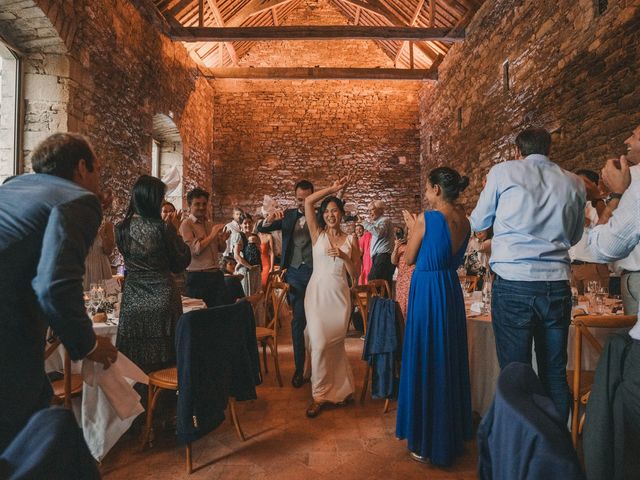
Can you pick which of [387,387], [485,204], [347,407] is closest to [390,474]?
[387,387]

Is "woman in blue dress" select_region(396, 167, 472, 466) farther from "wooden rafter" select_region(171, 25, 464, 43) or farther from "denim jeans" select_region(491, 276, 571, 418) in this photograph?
"wooden rafter" select_region(171, 25, 464, 43)

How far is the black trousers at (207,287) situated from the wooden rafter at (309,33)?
6.03 metres

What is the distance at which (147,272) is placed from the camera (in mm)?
2434

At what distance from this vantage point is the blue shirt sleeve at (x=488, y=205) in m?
1.94

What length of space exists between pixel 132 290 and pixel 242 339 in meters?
0.69

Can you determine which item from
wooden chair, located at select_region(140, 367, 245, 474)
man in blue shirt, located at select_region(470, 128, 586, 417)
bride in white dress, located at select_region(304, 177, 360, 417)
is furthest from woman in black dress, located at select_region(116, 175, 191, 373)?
man in blue shirt, located at select_region(470, 128, 586, 417)

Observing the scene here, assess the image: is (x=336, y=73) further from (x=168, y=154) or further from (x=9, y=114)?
(x=9, y=114)

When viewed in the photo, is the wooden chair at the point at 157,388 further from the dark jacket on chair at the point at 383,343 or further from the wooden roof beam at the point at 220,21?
the wooden roof beam at the point at 220,21

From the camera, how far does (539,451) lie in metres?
0.65

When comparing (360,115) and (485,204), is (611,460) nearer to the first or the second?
(485,204)

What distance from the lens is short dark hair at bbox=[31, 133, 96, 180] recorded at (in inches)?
50.3

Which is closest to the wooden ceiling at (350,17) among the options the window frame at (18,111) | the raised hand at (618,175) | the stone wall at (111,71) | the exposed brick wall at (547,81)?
the exposed brick wall at (547,81)

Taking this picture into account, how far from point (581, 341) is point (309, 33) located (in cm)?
764

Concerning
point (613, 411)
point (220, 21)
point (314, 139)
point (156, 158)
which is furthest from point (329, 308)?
point (220, 21)
